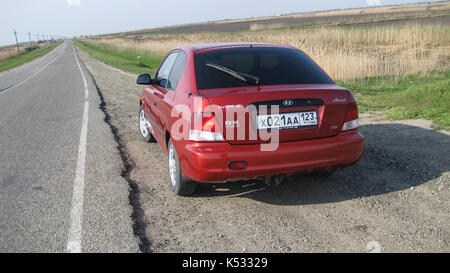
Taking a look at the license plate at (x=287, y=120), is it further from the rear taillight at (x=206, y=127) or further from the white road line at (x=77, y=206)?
the white road line at (x=77, y=206)

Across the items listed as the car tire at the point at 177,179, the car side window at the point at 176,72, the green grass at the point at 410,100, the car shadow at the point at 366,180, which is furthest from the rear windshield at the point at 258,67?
the green grass at the point at 410,100

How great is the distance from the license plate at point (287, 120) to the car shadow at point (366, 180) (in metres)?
0.86

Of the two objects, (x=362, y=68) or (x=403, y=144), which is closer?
(x=403, y=144)

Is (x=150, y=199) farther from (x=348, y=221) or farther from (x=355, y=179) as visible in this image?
(x=355, y=179)

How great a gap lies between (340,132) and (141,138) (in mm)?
3898

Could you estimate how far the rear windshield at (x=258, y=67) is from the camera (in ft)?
12.1

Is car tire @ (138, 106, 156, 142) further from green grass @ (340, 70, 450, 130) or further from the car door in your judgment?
green grass @ (340, 70, 450, 130)

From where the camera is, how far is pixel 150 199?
13.1ft

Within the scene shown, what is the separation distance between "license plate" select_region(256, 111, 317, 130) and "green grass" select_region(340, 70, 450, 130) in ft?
12.1

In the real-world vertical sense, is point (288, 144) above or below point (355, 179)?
above

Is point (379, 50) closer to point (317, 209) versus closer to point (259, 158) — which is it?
point (317, 209)

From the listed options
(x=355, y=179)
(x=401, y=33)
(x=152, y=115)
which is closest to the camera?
(x=355, y=179)
